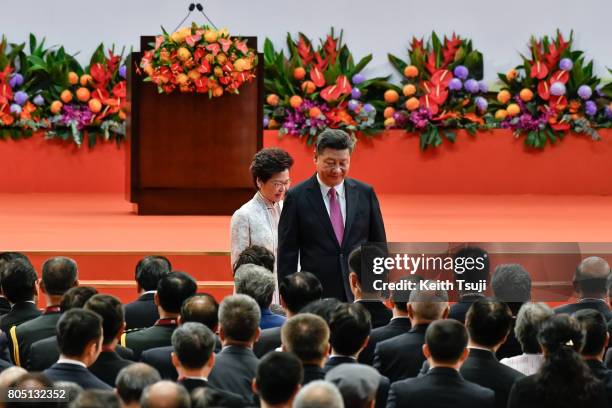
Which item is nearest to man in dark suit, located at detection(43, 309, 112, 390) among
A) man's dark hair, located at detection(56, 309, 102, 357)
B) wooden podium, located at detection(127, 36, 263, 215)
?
man's dark hair, located at detection(56, 309, 102, 357)

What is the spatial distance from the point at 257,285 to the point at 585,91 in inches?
261

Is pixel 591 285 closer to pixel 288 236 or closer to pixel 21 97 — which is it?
pixel 288 236

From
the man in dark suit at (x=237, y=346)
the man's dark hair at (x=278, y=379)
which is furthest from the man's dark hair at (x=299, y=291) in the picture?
the man's dark hair at (x=278, y=379)

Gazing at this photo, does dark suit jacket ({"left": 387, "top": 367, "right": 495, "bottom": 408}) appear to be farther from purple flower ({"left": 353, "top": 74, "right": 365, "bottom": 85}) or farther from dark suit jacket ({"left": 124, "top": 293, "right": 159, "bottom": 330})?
purple flower ({"left": 353, "top": 74, "right": 365, "bottom": 85})

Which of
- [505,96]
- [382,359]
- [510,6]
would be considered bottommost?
[382,359]

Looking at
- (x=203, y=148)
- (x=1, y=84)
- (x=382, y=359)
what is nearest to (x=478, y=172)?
(x=203, y=148)

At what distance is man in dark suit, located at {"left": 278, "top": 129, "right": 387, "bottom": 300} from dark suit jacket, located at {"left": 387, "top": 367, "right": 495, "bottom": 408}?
153 centimetres

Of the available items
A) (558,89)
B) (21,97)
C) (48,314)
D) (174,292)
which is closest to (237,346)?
(174,292)

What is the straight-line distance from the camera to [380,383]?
3.65 m

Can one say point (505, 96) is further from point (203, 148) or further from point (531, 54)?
point (203, 148)

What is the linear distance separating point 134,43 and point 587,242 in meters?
5.32

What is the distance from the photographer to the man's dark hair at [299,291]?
14.5 ft

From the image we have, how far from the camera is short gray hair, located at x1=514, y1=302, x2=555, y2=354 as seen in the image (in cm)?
405

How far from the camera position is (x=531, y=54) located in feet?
36.0
